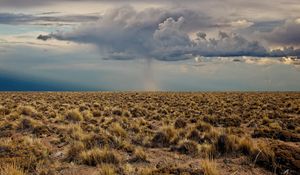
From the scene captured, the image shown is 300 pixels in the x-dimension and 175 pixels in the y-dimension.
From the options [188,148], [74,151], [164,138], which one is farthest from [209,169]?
[164,138]

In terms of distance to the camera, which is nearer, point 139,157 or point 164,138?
point 139,157

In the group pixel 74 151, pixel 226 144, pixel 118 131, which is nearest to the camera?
pixel 74 151

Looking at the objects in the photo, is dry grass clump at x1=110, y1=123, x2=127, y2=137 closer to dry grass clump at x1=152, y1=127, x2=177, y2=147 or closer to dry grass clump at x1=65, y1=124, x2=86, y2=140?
dry grass clump at x1=65, y1=124, x2=86, y2=140

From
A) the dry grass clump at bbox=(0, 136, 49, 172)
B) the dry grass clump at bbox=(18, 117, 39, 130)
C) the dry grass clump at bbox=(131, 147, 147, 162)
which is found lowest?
the dry grass clump at bbox=(131, 147, 147, 162)

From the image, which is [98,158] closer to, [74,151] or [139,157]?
[74,151]

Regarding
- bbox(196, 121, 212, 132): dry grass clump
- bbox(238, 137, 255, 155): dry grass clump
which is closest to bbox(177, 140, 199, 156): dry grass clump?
bbox(238, 137, 255, 155): dry grass clump

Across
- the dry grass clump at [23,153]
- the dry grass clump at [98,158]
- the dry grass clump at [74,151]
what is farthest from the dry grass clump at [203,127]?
the dry grass clump at [23,153]

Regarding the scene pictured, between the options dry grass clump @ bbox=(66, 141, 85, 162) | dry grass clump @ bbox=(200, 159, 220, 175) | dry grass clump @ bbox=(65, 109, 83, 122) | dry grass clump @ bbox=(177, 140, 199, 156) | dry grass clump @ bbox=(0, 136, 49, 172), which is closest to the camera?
dry grass clump @ bbox=(200, 159, 220, 175)

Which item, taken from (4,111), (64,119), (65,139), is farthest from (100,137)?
(4,111)

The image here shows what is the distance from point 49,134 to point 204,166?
9.24m

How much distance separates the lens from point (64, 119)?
73.8 feet

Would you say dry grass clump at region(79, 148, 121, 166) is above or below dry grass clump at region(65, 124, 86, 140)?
below

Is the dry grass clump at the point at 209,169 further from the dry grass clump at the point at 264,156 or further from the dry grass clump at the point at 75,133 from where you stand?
the dry grass clump at the point at 75,133

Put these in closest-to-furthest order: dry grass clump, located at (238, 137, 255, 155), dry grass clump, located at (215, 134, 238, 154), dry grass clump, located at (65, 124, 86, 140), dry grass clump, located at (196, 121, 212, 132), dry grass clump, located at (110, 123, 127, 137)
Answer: dry grass clump, located at (238, 137, 255, 155) → dry grass clump, located at (215, 134, 238, 154) → dry grass clump, located at (65, 124, 86, 140) → dry grass clump, located at (110, 123, 127, 137) → dry grass clump, located at (196, 121, 212, 132)
